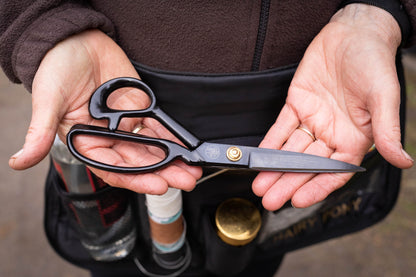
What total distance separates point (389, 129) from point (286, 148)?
0.23 meters

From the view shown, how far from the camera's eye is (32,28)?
0.72m

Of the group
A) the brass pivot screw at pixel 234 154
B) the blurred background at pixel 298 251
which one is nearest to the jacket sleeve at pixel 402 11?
the brass pivot screw at pixel 234 154

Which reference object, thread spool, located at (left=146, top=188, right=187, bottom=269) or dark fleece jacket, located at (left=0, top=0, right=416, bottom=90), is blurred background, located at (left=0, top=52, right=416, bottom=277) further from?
dark fleece jacket, located at (left=0, top=0, right=416, bottom=90)

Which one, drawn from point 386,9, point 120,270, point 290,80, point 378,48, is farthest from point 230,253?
point 386,9

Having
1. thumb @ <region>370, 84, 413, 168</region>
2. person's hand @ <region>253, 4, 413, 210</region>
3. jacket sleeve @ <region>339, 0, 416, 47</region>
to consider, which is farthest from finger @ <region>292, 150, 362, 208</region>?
jacket sleeve @ <region>339, 0, 416, 47</region>

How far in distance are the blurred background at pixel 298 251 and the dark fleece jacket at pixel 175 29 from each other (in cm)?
125

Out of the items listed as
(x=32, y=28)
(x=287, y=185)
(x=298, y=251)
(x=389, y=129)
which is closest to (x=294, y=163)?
(x=287, y=185)

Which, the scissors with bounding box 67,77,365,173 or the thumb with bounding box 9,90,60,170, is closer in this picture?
the thumb with bounding box 9,90,60,170

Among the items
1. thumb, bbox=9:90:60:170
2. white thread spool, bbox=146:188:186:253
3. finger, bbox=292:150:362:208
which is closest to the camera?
thumb, bbox=9:90:60:170

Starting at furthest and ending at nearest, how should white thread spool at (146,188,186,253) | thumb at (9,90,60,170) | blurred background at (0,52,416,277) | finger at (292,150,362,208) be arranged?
blurred background at (0,52,416,277) < white thread spool at (146,188,186,253) < finger at (292,150,362,208) < thumb at (9,90,60,170)

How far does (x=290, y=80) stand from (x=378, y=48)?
8.1 inches

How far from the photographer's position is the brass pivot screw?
2.64 ft

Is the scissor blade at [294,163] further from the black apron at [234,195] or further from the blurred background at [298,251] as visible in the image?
the blurred background at [298,251]

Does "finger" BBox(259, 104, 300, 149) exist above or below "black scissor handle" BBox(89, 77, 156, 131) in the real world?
below
